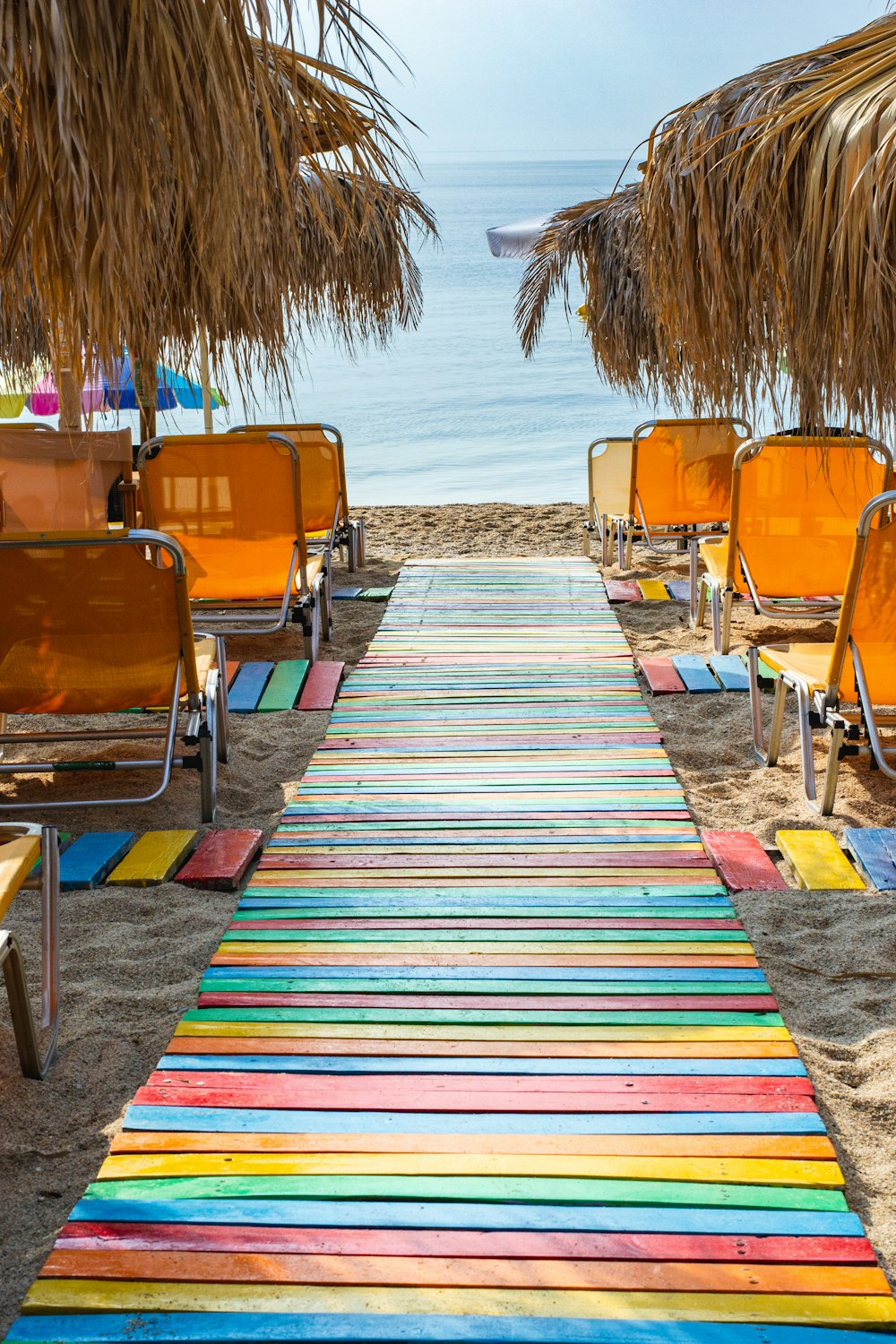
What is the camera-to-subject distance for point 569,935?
111 inches

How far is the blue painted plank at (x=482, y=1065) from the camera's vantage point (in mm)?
2244

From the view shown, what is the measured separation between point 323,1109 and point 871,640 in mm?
2343

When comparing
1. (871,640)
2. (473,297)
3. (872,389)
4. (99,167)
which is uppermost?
(473,297)

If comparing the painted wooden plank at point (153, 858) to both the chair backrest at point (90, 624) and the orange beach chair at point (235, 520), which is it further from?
the orange beach chair at point (235, 520)

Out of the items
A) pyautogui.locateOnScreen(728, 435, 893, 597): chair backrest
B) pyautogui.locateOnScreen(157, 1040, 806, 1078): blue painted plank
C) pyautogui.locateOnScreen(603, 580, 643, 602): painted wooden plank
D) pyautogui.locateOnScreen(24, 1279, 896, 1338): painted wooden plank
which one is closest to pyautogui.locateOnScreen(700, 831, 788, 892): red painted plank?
pyautogui.locateOnScreen(157, 1040, 806, 1078): blue painted plank

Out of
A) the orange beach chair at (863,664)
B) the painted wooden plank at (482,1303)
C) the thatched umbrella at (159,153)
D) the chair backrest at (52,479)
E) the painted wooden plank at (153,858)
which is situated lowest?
the painted wooden plank at (153,858)

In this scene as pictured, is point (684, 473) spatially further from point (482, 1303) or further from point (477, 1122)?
point (482, 1303)

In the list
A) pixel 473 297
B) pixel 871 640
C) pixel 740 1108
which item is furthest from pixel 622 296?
pixel 473 297

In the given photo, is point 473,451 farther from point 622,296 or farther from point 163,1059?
point 163,1059

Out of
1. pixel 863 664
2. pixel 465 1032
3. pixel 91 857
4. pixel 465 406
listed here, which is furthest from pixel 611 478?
pixel 465 406

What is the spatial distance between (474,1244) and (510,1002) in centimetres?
78

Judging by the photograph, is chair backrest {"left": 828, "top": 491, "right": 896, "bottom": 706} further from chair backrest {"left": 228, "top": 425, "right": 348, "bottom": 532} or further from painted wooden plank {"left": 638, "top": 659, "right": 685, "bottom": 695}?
chair backrest {"left": 228, "top": 425, "right": 348, "bottom": 532}

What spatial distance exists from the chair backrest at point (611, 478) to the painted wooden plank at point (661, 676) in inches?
110

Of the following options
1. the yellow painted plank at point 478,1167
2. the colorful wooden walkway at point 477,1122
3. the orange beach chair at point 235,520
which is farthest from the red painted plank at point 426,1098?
the orange beach chair at point 235,520
